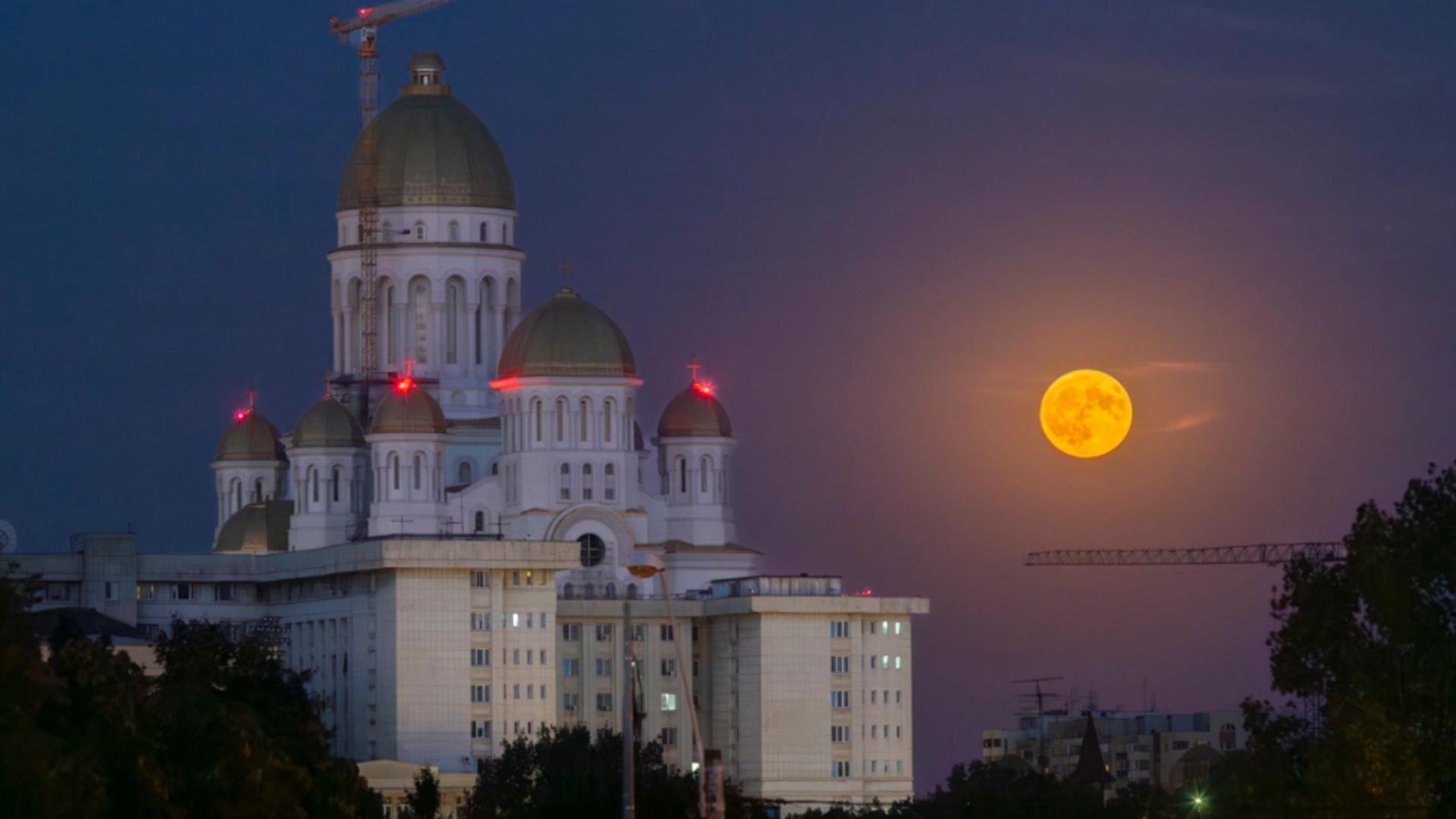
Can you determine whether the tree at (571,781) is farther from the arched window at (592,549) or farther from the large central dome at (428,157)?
the large central dome at (428,157)

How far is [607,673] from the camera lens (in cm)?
16688

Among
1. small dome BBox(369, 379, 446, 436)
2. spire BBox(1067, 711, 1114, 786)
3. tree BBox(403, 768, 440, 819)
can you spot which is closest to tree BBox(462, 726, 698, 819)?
tree BBox(403, 768, 440, 819)

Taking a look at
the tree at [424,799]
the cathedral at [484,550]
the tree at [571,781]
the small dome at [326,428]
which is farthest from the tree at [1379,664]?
the small dome at [326,428]

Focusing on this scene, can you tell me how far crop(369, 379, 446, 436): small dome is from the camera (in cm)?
16088

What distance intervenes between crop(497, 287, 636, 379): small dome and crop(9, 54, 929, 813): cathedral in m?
0.14

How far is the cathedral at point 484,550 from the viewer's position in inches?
6220

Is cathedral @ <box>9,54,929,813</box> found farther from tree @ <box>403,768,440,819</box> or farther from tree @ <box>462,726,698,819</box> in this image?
tree @ <box>403,768,440,819</box>

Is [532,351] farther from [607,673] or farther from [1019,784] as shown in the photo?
[1019,784]

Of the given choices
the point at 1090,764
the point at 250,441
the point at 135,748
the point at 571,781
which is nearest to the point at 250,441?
the point at 250,441

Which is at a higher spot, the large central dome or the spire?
the large central dome

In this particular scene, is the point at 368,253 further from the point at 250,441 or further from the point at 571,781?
the point at 571,781

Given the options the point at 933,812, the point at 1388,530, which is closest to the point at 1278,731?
the point at 1388,530

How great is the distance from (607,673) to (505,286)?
16.4 m

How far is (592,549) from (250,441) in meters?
15.9
